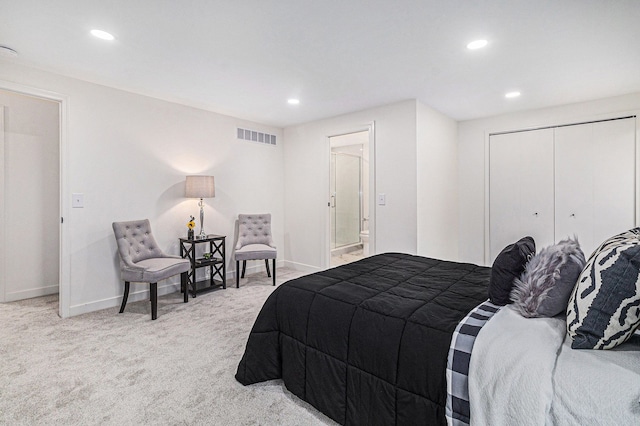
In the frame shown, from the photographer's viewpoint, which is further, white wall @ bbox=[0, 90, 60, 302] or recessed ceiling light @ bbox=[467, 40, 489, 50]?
white wall @ bbox=[0, 90, 60, 302]

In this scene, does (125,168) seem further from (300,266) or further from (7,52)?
(300,266)

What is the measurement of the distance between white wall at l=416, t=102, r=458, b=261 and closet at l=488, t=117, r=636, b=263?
535mm

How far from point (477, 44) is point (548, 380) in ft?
7.83

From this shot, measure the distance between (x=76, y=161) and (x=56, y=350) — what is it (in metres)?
1.79

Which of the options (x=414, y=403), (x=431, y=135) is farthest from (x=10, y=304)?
(x=431, y=135)

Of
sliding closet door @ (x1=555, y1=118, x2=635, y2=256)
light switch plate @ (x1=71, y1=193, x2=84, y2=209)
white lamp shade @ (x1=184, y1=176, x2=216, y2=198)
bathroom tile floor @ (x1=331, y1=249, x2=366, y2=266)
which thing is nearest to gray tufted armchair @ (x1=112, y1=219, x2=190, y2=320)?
light switch plate @ (x1=71, y1=193, x2=84, y2=209)

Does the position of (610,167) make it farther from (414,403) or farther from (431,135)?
(414,403)

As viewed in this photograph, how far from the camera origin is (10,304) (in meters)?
3.58

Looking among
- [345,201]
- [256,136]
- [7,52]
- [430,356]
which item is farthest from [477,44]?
[345,201]

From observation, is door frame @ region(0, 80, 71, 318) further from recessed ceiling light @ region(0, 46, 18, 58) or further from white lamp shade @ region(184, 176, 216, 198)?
white lamp shade @ region(184, 176, 216, 198)

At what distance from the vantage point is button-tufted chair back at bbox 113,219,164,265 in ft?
10.9

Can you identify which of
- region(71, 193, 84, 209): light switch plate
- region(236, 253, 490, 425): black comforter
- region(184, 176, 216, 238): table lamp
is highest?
region(184, 176, 216, 238): table lamp

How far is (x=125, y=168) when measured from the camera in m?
3.62

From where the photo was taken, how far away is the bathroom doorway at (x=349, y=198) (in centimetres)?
651
